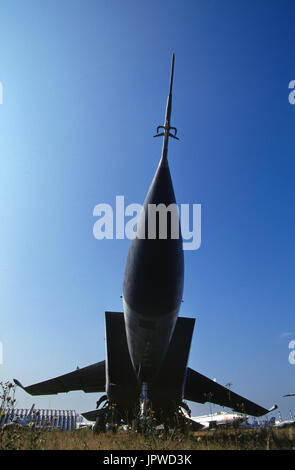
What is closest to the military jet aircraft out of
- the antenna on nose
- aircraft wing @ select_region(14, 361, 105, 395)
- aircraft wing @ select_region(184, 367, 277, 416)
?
the antenna on nose

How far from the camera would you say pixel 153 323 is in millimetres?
4434

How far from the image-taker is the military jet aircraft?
384cm

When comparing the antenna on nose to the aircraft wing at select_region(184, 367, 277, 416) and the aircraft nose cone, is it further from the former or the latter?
the aircraft wing at select_region(184, 367, 277, 416)

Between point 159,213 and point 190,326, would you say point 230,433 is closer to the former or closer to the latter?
point 190,326

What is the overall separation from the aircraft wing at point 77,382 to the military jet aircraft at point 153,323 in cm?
232

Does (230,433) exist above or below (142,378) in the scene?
below

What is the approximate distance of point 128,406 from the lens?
6691 mm

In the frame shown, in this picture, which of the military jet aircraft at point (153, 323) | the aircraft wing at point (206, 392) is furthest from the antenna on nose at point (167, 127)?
the aircraft wing at point (206, 392)

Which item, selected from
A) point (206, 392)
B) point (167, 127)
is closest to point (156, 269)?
point (167, 127)

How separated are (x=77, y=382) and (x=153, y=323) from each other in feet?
24.9

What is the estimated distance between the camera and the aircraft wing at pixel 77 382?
985cm
